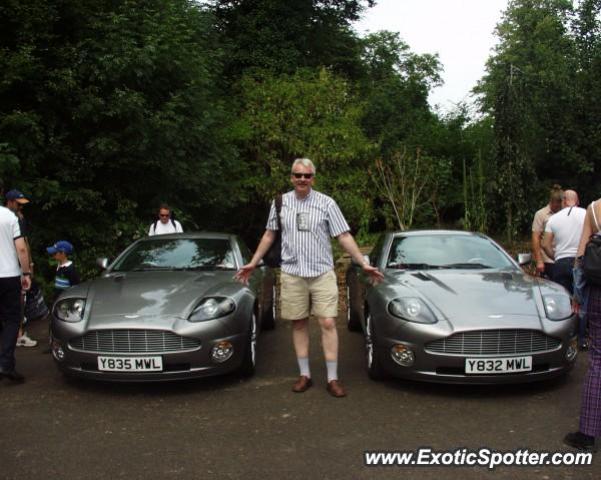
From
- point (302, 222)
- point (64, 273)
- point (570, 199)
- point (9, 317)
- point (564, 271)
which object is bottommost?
point (564, 271)

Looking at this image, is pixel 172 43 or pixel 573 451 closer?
pixel 573 451

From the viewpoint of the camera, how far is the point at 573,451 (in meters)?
3.83

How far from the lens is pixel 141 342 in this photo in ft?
16.5

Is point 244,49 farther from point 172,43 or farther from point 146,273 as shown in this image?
point 146,273

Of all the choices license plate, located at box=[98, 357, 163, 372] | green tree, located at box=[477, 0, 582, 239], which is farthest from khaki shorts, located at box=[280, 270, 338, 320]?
green tree, located at box=[477, 0, 582, 239]

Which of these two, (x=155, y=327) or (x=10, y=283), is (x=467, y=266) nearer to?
(x=155, y=327)

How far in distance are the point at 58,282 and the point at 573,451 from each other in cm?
533

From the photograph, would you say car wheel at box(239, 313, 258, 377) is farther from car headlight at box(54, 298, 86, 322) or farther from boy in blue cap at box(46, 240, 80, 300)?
boy in blue cap at box(46, 240, 80, 300)

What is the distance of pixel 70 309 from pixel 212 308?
4.18 ft

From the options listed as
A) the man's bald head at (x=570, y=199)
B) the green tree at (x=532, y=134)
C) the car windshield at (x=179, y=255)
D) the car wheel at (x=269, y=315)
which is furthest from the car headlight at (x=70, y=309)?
the green tree at (x=532, y=134)

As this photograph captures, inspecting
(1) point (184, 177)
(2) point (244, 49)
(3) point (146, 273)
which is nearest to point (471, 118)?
(2) point (244, 49)

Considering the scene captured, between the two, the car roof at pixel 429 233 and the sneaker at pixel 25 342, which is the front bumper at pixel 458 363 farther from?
the sneaker at pixel 25 342

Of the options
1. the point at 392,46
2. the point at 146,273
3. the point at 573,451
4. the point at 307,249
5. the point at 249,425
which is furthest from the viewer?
the point at 392,46

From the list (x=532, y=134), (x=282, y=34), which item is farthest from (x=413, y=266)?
(x=282, y=34)
